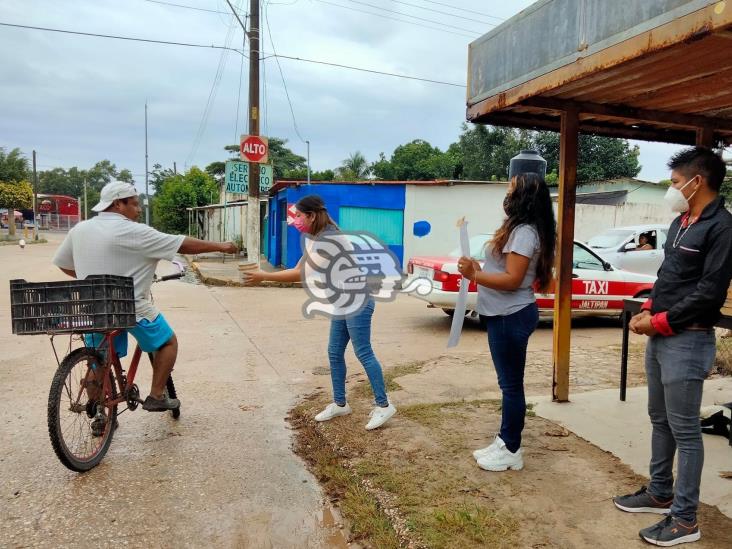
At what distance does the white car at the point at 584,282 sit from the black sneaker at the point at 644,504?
5.05 m

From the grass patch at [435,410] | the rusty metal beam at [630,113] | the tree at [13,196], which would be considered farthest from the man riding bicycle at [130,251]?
the tree at [13,196]

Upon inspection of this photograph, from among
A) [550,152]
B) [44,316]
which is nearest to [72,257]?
[44,316]

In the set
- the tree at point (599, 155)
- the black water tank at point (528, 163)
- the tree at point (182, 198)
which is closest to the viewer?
the black water tank at point (528, 163)

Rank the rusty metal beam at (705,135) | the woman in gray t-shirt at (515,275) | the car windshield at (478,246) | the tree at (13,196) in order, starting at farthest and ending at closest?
the tree at (13,196) < the car windshield at (478,246) < the rusty metal beam at (705,135) < the woman in gray t-shirt at (515,275)

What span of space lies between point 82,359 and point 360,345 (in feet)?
5.68

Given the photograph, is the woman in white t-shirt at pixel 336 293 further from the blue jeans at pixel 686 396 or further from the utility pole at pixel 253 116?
the utility pole at pixel 253 116

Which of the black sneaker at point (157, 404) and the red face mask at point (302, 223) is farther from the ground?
the red face mask at point (302, 223)

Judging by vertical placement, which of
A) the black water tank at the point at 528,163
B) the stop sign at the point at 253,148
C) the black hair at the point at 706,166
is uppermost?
the stop sign at the point at 253,148

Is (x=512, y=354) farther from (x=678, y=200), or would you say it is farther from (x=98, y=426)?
(x=98, y=426)

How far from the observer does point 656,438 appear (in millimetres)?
2652

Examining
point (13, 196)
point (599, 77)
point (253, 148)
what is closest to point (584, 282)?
point (599, 77)

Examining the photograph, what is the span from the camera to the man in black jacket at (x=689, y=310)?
2248mm

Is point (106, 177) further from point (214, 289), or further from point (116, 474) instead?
point (116, 474)

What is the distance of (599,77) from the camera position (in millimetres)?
3316
